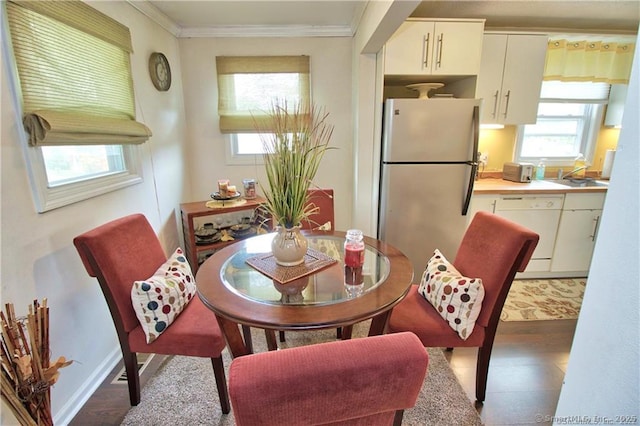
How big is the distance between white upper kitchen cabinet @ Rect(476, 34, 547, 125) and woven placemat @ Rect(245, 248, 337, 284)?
2.21 meters

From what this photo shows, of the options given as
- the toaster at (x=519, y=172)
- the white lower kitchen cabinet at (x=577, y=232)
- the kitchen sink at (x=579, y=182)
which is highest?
the toaster at (x=519, y=172)

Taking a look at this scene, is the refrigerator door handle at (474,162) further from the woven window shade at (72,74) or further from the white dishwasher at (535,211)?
the woven window shade at (72,74)

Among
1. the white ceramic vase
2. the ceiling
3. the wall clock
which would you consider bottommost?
the white ceramic vase

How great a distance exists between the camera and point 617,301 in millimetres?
536

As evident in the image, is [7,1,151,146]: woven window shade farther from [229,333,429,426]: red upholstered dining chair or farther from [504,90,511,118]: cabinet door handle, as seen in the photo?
[504,90,511,118]: cabinet door handle

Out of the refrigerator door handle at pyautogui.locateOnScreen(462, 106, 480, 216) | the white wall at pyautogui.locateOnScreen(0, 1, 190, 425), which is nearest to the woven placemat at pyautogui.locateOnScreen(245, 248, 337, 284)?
the white wall at pyautogui.locateOnScreen(0, 1, 190, 425)

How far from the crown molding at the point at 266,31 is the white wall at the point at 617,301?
9.18ft

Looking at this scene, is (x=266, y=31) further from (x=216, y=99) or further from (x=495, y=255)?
(x=495, y=255)

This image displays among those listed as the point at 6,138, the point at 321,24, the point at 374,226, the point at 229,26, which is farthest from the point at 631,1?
the point at 6,138

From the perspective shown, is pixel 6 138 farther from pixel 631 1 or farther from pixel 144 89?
pixel 631 1

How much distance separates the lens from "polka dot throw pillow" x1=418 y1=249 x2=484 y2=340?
1363 mm

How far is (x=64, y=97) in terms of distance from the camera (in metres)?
1.53

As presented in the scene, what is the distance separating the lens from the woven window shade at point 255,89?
290cm

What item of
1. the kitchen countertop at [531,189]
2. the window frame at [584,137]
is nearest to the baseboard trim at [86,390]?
the kitchen countertop at [531,189]
